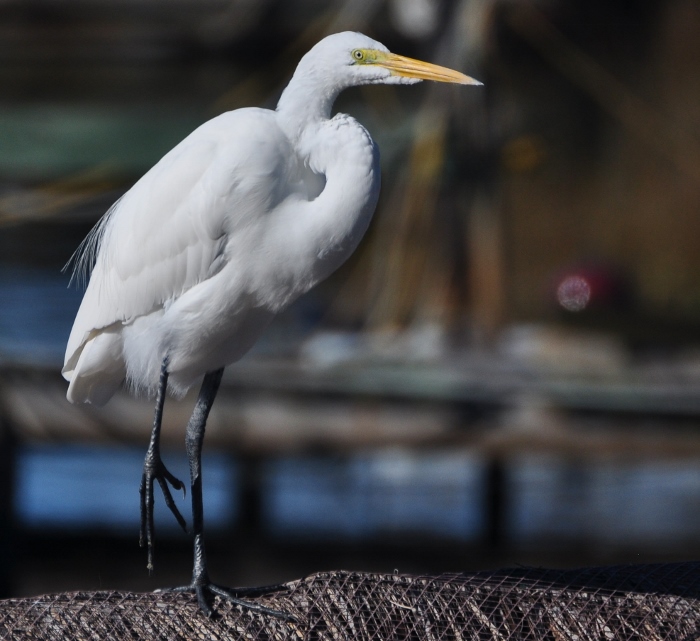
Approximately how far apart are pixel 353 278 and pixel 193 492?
173 cm

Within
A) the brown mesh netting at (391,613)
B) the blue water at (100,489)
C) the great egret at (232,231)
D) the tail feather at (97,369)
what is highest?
the great egret at (232,231)

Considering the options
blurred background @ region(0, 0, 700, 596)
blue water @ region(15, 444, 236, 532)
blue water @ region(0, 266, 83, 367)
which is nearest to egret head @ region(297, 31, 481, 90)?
blurred background @ region(0, 0, 700, 596)

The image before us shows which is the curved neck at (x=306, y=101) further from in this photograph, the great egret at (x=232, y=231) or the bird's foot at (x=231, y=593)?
the bird's foot at (x=231, y=593)

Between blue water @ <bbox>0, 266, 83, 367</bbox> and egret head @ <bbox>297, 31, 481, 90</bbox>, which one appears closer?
egret head @ <bbox>297, 31, 481, 90</bbox>

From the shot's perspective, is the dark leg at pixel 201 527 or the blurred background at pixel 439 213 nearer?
the dark leg at pixel 201 527

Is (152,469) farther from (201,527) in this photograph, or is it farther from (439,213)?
(439,213)

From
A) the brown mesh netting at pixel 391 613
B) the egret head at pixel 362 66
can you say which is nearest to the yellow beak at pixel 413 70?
the egret head at pixel 362 66

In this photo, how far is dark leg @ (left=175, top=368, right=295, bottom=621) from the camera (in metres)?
1.52

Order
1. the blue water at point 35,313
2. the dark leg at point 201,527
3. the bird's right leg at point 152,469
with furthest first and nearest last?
the blue water at point 35,313
the bird's right leg at point 152,469
the dark leg at point 201,527

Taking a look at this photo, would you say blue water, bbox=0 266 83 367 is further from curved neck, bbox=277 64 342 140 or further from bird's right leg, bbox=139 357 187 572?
curved neck, bbox=277 64 342 140

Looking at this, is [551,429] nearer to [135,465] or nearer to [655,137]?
[655,137]

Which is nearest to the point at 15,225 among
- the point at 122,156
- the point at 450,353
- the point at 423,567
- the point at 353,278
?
the point at 122,156

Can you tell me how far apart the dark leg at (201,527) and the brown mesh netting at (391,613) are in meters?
0.02

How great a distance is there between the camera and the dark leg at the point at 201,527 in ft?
4.98
